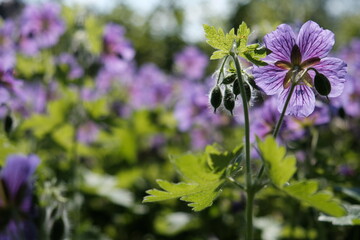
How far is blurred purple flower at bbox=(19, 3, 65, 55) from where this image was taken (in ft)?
12.2

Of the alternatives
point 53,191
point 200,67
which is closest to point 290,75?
point 53,191

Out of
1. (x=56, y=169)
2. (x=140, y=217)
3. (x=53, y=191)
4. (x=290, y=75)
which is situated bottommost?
(x=140, y=217)

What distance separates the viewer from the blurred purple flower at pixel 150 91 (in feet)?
17.9

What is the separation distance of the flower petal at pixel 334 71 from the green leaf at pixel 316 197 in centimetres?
34

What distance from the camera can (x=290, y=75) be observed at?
139 centimetres

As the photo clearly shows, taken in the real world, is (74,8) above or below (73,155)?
above

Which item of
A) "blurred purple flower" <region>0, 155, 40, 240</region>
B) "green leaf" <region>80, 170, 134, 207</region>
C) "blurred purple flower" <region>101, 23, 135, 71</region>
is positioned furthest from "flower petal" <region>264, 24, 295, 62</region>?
"green leaf" <region>80, 170, 134, 207</region>

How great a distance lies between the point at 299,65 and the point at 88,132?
293 cm

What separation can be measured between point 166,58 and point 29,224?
32.1 feet

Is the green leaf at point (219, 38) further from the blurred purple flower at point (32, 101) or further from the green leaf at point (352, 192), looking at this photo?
the blurred purple flower at point (32, 101)

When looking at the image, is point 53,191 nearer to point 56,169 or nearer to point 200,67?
point 56,169

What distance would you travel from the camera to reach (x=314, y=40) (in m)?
1.31

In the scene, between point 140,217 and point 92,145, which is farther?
point 92,145

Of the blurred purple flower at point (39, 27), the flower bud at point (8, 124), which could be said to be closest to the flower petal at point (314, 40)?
the flower bud at point (8, 124)
